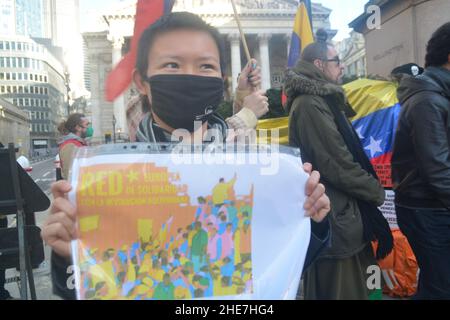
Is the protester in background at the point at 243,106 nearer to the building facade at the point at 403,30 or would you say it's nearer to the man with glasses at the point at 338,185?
the man with glasses at the point at 338,185

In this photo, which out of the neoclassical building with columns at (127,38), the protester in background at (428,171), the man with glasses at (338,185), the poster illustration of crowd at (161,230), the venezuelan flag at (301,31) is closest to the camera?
the poster illustration of crowd at (161,230)

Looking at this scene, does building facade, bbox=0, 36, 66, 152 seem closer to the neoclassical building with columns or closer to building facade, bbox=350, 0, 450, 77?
building facade, bbox=350, 0, 450, 77

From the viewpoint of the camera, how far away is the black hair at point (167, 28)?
1.58 meters

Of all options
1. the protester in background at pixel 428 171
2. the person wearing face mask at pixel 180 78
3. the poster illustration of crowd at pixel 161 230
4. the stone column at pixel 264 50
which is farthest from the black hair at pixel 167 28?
the stone column at pixel 264 50

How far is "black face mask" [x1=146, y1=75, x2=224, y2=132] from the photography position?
5.06ft

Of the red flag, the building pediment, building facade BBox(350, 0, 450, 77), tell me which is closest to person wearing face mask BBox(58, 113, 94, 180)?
the building pediment

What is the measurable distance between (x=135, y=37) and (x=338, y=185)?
1301 millimetres

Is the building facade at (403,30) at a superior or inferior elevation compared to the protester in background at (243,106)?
superior

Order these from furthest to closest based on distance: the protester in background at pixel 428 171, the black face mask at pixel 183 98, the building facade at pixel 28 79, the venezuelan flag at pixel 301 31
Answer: the building facade at pixel 28 79, the venezuelan flag at pixel 301 31, the protester in background at pixel 428 171, the black face mask at pixel 183 98

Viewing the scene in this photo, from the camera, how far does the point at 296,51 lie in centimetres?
360

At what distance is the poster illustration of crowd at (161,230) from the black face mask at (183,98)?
16.0 inches

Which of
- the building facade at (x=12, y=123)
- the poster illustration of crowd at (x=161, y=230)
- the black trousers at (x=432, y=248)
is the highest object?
the building facade at (x=12, y=123)

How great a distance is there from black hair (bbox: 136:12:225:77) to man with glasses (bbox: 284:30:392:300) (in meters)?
0.88

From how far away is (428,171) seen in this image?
2348 mm
